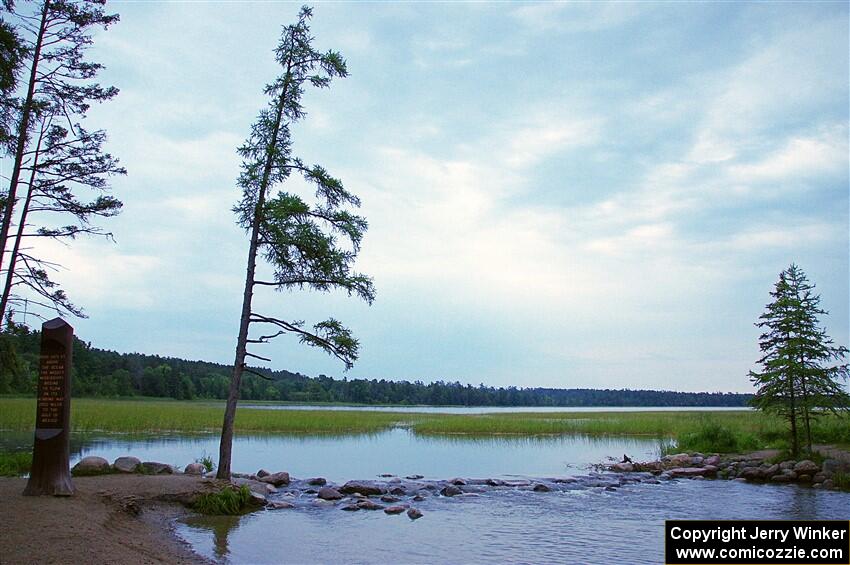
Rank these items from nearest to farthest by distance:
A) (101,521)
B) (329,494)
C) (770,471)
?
(101,521) < (329,494) < (770,471)

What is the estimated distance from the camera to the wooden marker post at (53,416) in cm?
1422

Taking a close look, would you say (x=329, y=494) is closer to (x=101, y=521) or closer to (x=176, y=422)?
(x=101, y=521)

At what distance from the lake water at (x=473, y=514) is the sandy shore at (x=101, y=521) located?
96 cm

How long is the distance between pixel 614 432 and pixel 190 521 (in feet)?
148

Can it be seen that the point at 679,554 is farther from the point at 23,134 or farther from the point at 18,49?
the point at 23,134

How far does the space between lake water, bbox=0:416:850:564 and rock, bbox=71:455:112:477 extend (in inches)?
197

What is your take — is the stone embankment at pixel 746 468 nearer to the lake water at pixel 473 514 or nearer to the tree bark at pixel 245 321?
A: the lake water at pixel 473 514

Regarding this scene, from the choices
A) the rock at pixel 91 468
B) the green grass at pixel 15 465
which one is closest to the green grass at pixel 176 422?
the green grass at pixel 15 465

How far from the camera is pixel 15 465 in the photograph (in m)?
19.8

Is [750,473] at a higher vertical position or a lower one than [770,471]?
lower

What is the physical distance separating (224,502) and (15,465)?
301 inches

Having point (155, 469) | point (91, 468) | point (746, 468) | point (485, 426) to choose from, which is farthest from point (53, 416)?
point (485, 426)

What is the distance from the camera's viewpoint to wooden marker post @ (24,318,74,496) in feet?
46.6

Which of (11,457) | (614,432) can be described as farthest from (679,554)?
(614,432)
